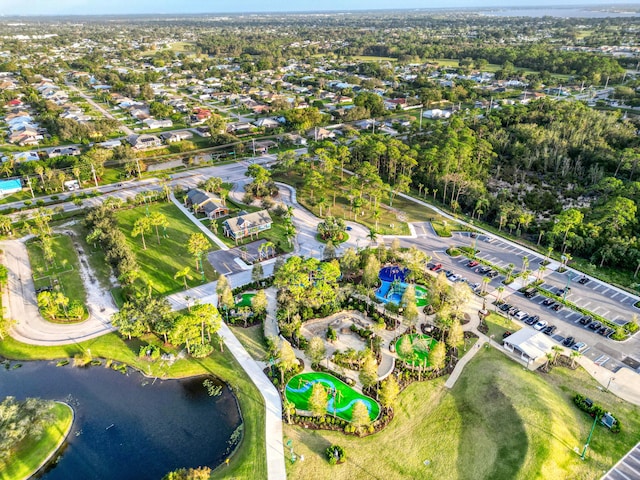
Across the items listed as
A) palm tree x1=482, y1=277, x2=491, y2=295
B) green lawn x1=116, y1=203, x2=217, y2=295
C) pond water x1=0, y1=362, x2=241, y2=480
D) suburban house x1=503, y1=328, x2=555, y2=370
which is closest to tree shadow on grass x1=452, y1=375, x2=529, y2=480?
suburban house x1=503, y1=328, x2=555, y2=370

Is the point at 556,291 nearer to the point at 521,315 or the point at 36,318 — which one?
the point at 521,315

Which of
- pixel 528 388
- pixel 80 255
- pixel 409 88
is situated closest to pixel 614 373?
pixel 528 388

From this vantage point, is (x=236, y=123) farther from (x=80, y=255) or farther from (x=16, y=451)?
(x=16, y=451)

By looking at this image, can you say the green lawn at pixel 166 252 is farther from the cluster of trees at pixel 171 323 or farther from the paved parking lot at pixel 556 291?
the paved parking lot at pixel 556 291

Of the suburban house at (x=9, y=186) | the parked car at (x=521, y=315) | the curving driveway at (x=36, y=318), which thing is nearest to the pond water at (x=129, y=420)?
the curving driveway at (x=36, y=318)

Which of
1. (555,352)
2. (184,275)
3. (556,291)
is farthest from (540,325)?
(184,275)

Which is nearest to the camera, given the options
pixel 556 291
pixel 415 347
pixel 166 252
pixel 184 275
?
pixel 415 347
